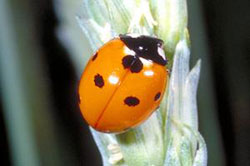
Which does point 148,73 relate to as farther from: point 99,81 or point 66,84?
point 66,84

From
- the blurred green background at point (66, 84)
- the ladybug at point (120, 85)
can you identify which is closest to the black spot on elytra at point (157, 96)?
the ladybug at point (120, 85)

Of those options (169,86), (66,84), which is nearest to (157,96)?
(169,86)

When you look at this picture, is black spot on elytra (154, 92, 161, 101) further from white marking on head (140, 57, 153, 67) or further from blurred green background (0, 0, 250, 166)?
blurred green background (0, 0, 250, 166)

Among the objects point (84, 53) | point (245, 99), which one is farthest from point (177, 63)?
point (245, 99)

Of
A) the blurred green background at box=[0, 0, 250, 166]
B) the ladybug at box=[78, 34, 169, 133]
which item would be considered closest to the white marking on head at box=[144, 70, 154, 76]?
the ladybug at box=[78, 34, 169, 133]

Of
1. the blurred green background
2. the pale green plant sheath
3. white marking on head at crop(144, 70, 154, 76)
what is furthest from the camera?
the blurred green background

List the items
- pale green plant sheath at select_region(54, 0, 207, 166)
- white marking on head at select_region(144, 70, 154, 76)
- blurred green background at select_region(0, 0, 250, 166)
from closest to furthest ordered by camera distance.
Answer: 1. pale green plant sheath at select_region(54, 0, 207, 166)
2. white marking on head at select_region(144, 70, 154, 76)
3. blurred green background at select_region(0, 0, 250, 166)
